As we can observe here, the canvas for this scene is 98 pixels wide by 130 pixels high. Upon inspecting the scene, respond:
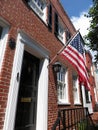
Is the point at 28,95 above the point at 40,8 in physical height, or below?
below

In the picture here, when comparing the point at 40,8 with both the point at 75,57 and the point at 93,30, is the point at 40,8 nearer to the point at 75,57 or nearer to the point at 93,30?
the point at 75,57

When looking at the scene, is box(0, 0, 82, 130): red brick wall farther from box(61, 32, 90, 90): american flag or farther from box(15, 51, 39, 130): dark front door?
box(61, 32, 90, 90): american flag

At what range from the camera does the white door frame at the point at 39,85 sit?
2.87 meters

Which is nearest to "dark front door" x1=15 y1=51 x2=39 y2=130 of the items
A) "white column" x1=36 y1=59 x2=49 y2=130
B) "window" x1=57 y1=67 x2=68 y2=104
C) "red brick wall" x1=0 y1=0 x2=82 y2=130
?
"white column" x1=36 y1=59 x2=49 y2=130

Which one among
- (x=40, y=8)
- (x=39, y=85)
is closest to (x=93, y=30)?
(x=40, y=8)

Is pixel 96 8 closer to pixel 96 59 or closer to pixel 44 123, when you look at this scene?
pixel 96 59

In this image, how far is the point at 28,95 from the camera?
4012 millimetres

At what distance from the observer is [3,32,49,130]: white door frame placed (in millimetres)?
2870

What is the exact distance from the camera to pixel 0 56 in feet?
10.1

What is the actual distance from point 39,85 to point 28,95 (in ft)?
1.93

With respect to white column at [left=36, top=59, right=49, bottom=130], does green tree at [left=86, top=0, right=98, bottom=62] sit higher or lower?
higher

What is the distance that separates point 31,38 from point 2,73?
1.58 metres

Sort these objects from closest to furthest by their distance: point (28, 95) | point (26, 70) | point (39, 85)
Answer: point (28, 95)
point (26, 70)
point (39, 85)

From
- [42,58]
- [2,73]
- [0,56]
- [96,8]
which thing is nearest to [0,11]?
[0,56]
